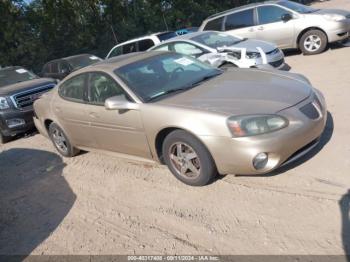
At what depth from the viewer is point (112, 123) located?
521cm

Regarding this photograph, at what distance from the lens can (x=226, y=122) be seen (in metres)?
4.10

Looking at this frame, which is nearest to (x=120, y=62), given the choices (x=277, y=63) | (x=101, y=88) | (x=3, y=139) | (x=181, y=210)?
(x=101, y=88)

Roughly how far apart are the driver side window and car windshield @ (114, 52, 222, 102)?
0.14m

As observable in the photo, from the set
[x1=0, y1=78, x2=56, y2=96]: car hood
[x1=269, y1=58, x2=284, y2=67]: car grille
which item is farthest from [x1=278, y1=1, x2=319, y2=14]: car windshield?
[x1=0, y1=78, x2=56, y2=96]: car hood

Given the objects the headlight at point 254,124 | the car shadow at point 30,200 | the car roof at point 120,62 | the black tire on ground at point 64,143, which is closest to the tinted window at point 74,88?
the car roof at point 120,62

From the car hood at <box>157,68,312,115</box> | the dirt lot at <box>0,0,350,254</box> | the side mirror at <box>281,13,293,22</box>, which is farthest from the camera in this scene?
the side mirror at <box>281,13,293,22</box>

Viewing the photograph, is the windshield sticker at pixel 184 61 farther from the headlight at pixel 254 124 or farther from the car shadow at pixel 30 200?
the car shadow at pixel 30 200

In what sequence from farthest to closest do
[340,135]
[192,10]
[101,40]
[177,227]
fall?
[192,10] < [101,40] < [340,135] < [177,227]

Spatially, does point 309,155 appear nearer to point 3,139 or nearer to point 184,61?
point 184,61

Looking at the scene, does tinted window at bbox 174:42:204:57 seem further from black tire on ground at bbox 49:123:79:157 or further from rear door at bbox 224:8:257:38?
black tire on ground at bbox 49:123:79:157

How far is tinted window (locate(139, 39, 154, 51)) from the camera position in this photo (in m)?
12.3

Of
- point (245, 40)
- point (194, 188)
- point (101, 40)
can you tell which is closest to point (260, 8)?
point (245, 40)

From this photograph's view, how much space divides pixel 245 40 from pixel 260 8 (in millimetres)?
2406

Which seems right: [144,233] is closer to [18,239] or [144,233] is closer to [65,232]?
[65,232]
